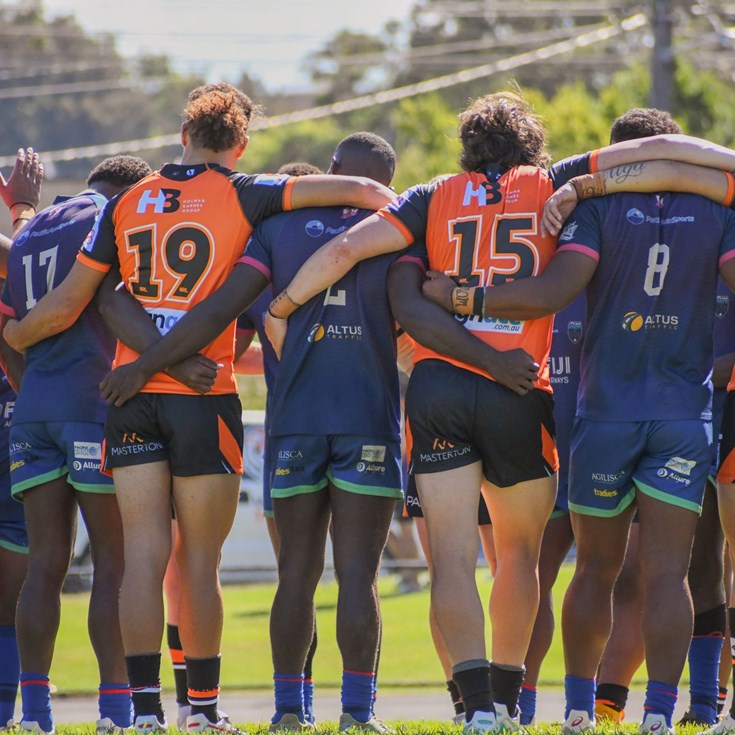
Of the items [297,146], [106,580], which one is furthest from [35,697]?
[297,146]

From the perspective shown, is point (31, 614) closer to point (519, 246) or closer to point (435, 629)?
point (435, 629)

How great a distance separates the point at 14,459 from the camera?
245 inches

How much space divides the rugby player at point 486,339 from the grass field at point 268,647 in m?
5.76

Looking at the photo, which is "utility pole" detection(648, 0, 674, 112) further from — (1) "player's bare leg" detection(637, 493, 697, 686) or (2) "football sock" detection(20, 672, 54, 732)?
(2) "football sock" detection(20, 672, 54, 732)

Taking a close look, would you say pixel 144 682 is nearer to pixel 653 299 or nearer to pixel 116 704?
pixel 116 704

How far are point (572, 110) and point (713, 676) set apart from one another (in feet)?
104

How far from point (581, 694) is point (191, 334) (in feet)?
7.72

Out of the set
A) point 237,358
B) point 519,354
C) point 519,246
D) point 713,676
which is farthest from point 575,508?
point 237,358

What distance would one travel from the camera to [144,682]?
5.58 m

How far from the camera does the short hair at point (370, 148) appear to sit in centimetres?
629

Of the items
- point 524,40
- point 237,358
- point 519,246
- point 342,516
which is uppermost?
point 524,40

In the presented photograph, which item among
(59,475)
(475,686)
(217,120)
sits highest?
(217,120)

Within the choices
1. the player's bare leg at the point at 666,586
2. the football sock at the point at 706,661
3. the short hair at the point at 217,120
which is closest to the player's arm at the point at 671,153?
the player's bare leg at the point at 666,586

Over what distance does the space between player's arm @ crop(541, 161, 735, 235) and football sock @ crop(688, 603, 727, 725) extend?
7.35 ft
